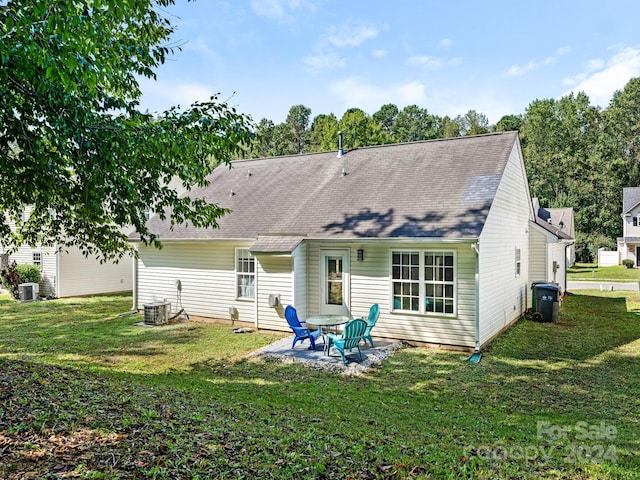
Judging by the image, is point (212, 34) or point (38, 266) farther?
point (38, 266)

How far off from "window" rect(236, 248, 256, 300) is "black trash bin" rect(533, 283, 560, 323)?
9.34m

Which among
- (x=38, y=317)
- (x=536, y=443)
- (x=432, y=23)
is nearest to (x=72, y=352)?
(x=38, y=317)

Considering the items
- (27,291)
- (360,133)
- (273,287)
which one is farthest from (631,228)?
(27,291)

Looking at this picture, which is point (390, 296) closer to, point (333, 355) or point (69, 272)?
point (333, 355)

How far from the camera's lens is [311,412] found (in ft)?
19.7

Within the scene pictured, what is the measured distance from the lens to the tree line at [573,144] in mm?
43438

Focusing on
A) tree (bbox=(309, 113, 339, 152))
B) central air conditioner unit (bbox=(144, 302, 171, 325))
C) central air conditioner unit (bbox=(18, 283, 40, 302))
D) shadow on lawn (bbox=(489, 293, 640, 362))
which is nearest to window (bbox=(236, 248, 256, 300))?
central air conditioner unit (bbox=(144, 302, 171, 325))

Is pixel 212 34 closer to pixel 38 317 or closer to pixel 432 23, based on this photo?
pixel 432 23

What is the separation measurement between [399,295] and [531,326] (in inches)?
204

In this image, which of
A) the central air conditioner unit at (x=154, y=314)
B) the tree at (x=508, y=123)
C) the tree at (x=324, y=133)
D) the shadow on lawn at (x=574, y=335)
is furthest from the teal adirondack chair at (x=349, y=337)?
the tree at (x=508, y=123)

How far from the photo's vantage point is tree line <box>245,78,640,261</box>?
43438mm

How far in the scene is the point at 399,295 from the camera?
10.9m

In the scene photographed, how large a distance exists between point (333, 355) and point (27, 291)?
→ 1619 cm

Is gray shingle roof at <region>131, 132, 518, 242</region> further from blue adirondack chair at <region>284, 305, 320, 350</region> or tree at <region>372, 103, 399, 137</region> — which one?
tree at <region>372, 103, 399, 137</region>
